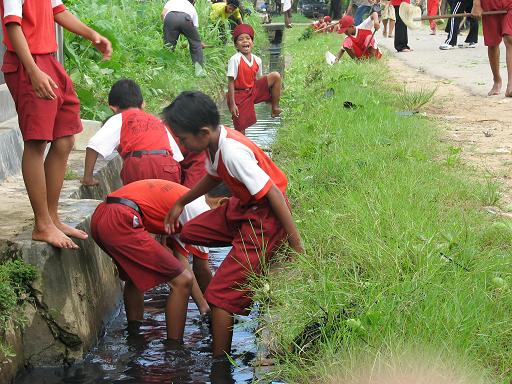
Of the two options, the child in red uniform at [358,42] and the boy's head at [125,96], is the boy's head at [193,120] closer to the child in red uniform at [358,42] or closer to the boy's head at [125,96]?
the boy's head at [125,96]

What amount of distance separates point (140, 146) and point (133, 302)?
1.06 metres

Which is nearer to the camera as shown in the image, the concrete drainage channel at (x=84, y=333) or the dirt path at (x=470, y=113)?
the concrete drainage channel at (x=84, y=333)

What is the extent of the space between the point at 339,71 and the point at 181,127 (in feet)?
28.3

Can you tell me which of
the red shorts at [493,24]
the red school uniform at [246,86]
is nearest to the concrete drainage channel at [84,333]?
the red school uniform at [246,86]

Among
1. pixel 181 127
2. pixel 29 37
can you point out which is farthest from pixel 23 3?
pixel 181 127

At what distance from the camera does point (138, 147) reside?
5.92 metres

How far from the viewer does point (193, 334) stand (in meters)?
5.28

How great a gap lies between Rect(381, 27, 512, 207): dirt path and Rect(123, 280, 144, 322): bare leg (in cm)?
217

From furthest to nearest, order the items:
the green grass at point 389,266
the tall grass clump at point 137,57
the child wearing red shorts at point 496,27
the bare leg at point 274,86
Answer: the child wearing red shorts at point 496,27, the bare leg at point 274,86, the tall grass clump at point 137,57, the green grass at point 389,266

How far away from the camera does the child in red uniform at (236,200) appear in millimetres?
4512

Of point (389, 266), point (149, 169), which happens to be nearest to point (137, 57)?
point (149, 169)

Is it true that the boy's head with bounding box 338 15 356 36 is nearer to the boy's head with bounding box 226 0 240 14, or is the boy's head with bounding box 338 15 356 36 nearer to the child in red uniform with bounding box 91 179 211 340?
the boy's head with bounding box 226 0 240 14

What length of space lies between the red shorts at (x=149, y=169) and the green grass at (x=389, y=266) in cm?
81

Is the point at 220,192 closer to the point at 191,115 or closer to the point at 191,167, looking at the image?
the point at 191,167
